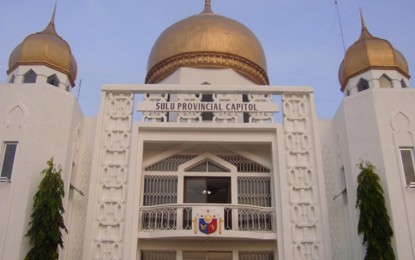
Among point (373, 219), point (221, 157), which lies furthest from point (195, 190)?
point (373, 219)

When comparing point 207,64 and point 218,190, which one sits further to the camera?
point 207,64

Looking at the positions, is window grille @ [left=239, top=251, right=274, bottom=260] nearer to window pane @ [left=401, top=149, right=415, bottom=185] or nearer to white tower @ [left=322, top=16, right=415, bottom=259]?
white tower @ [left=322, top=16, right=415, bottom=259]

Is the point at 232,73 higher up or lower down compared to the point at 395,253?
higher up

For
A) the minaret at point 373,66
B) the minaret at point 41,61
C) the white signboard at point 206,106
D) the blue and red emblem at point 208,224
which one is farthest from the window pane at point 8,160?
the minaret at point 373,66

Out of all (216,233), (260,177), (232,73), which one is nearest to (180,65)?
(232,73)

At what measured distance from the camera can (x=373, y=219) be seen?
11156 millimetres

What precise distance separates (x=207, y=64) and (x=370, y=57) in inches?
230

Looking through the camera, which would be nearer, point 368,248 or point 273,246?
point 368,248

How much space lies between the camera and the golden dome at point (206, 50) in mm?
17406

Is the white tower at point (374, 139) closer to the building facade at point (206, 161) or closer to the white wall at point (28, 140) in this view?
the building facade at point (206, 161)

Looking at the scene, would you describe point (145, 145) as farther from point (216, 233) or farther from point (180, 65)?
point (180, 65)

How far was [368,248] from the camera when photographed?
11.0 meters

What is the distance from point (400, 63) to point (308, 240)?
6.00 metres

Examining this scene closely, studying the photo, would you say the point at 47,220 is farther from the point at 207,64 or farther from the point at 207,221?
the point at 207,64
